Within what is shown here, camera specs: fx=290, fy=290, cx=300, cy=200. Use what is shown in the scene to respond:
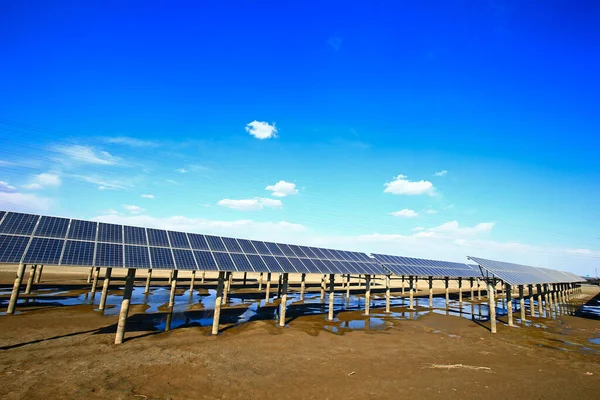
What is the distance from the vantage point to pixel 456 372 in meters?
14.8

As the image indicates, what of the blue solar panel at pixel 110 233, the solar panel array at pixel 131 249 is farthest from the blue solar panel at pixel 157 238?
the blue solar panel at pixel 110 233

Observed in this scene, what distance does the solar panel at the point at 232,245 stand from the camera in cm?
2338

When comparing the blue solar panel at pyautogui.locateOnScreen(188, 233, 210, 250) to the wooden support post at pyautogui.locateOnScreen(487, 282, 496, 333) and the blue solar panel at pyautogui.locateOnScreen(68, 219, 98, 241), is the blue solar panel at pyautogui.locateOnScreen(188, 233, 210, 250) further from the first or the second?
the wooden support post at pyautogui.locateOnScreen(487, 282, 496, 333)

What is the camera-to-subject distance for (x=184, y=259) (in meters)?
19.3

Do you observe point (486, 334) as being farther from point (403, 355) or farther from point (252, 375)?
point (252, 375)

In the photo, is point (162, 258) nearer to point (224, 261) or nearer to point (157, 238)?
point (157, 238)

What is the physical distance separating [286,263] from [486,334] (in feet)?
58.4

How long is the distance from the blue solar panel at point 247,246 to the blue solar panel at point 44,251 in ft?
39.4

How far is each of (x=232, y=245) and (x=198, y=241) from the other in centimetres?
281

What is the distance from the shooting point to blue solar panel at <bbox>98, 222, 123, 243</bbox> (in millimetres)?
18234

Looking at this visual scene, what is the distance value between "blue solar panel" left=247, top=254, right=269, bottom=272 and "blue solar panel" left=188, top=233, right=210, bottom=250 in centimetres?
352

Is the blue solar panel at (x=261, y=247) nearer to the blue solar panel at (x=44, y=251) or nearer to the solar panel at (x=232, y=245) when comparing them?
the solar panel at (x=232, y=245)

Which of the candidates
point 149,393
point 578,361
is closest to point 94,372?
point 149,393

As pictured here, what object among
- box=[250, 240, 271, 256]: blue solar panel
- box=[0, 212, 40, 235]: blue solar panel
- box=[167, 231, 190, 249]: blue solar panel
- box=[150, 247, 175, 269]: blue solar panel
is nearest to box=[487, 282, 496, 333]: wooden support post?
box=[250, 240, 271, 256]: blue solar panel
